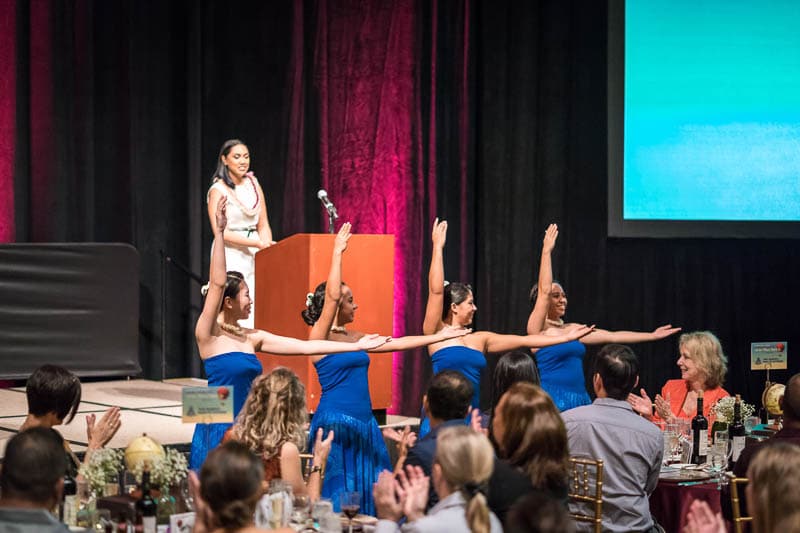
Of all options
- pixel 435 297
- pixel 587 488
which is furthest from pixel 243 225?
pixel 587 488

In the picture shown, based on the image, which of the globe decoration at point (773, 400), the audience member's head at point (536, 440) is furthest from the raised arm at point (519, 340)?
the audience member's head at point (536, 440)

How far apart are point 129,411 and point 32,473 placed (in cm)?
402

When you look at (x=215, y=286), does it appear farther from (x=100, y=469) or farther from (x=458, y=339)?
(x=458, y=339)

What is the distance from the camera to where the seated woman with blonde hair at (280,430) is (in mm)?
4016

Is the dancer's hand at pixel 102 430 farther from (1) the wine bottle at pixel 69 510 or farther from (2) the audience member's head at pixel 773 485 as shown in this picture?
(2) the audience member's head at pixel 773 485

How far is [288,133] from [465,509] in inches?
240

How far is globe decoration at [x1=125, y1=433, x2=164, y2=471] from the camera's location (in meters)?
3.57

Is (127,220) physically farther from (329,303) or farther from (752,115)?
(752,115)

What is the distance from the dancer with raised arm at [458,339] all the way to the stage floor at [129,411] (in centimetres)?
134

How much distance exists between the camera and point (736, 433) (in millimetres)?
5328

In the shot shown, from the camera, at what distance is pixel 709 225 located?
348 inches

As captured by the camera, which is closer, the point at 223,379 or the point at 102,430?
the point at 102,430

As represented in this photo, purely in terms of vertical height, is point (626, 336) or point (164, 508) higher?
point (626, 336)

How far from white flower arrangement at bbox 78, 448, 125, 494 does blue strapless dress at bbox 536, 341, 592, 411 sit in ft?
11.5
